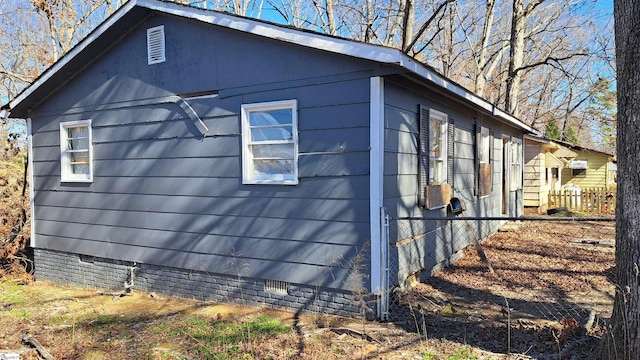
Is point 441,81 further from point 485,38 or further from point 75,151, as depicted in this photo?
point 485,38

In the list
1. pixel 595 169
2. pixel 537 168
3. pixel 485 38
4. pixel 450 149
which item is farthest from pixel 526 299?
pixel 595 169

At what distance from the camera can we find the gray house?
5281 millimetres

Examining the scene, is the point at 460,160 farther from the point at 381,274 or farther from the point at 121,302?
the point at 121,302

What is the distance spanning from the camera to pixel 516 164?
13.3m

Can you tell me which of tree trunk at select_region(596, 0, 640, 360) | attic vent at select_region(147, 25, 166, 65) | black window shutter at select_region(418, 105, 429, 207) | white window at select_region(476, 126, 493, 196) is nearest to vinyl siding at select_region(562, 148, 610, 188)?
white window at select_region(476, 126, 493, 196)

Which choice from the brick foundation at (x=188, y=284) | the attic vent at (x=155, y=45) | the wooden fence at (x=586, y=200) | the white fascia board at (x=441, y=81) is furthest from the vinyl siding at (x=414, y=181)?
the wooden fence at (x=586, y=200)

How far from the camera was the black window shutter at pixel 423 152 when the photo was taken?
20.4ft

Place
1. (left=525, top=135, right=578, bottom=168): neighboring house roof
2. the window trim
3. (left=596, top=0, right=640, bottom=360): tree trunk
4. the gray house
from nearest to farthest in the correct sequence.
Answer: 1. (left=596, top=0, right=640, bottom=360): tree trunk
2. the gray house
3. the window trim
4. (left=525, top=135, right=578, bottom=168): neighboring house roof

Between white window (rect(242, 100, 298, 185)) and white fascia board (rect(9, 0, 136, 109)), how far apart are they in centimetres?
274

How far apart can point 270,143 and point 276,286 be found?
77.4 inches

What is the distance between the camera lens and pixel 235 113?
20.0 feet

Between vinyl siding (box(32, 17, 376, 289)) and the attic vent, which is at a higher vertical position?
the attic vent

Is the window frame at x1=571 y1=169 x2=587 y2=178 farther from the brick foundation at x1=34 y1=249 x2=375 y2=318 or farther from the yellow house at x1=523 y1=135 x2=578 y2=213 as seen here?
the brick foundation at x1=34 y1=249 x2=375 y2=318

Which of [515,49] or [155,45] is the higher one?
[515,49]
